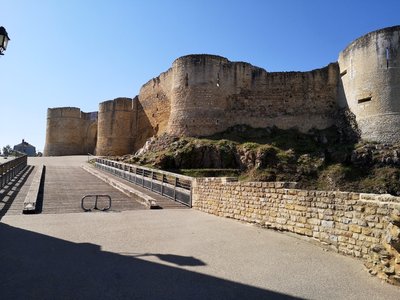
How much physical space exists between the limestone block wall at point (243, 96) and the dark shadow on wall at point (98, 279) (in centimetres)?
2499

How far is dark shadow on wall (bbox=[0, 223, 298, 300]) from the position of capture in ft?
13.2

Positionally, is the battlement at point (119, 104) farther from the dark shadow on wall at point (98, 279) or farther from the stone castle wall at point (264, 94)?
the dark shadow on wall at point (98, 279)

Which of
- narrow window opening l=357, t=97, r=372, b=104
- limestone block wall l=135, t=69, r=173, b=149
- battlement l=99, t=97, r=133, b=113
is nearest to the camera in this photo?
narrow window opening l=357, t=97, r=372, b=104

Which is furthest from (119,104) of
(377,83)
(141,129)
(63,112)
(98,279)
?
(98,279)

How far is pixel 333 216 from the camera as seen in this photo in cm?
A: 613

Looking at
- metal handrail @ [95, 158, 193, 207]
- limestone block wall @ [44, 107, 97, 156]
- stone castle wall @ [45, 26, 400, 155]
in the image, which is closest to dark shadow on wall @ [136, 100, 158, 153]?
stone castle wall @ [45, 26, 400, 155]

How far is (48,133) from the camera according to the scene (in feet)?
163

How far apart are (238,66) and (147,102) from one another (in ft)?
40.2

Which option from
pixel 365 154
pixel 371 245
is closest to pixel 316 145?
pixel 365 154

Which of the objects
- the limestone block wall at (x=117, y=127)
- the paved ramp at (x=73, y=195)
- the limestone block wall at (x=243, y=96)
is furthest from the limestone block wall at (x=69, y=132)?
the paved ramp at (x=73, y=195)

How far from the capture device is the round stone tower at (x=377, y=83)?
24.2m

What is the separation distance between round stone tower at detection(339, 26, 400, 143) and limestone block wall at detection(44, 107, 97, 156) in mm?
37214

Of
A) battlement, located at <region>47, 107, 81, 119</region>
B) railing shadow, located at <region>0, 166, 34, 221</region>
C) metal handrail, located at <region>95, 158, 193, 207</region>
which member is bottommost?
railing shadow, located at <region>0, 166, 34, 221</region>

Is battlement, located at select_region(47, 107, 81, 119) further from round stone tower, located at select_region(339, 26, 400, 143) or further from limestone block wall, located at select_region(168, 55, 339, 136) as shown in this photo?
round stone tower, located at select_region(339, 26, 400, 143)
